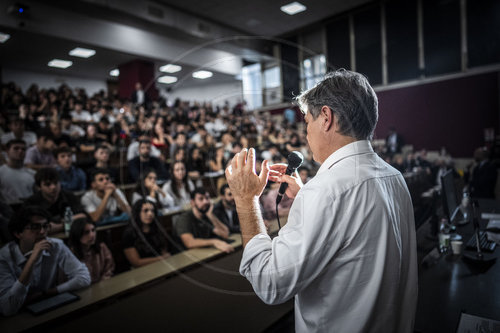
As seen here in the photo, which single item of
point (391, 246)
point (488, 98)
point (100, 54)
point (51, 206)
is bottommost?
point (51, 206)

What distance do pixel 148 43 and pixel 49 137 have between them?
489 cm

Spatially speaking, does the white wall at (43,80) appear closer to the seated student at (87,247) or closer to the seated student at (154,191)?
the seated student at (154,191)

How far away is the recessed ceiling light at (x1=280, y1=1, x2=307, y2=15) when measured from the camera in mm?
1343

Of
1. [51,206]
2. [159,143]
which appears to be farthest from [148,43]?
[51,206]

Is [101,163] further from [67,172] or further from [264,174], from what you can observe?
[264,174]

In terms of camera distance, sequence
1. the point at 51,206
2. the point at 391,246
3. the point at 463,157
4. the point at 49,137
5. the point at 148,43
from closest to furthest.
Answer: the point at 391,246
the point at 51,206
the point at 49,137
the point at 463,157
the point at 148,43

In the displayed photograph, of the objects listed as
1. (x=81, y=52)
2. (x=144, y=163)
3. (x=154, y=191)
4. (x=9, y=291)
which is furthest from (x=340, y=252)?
(x=81, y=52)

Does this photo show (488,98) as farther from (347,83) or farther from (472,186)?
(347,83)

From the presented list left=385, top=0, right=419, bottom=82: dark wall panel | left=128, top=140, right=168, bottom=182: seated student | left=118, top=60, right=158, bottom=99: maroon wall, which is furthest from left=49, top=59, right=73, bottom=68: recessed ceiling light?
left=385, top=0, right=419, bottom=82: dark wall panel

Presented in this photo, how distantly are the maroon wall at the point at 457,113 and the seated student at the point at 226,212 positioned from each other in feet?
18.0

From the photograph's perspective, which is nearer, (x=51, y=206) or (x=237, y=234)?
(x=237, y=234)

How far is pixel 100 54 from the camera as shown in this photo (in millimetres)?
8227

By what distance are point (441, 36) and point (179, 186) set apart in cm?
758

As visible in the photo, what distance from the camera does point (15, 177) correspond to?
120 inches
